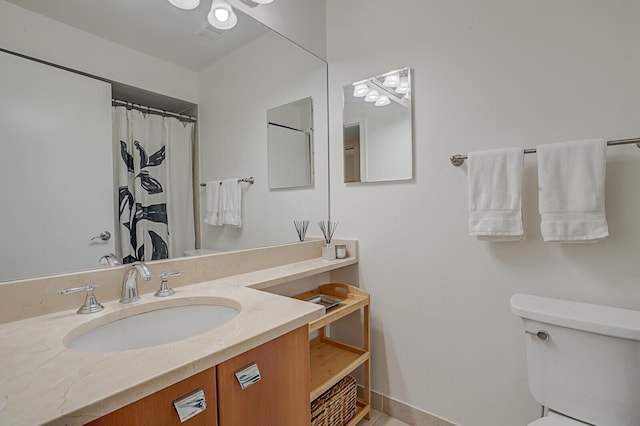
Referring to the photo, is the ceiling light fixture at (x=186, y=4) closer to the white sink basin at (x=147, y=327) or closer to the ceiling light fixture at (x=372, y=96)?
the ceiling light fixture at (x=372, y=96)

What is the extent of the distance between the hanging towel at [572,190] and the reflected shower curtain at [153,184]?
1.46 m

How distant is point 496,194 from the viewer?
1.26 m

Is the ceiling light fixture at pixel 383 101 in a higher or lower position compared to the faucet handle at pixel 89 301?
higher

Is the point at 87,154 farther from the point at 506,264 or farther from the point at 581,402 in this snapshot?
the point at 581,402

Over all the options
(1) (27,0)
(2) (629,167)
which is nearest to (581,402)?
(2) (629,167)

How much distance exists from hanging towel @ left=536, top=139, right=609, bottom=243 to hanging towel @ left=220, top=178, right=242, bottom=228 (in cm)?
132

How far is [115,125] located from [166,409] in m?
0.98

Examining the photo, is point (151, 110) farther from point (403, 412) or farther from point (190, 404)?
point (403, 412)

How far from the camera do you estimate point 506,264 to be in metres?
1.32

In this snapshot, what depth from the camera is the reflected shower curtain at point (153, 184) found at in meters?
1.12

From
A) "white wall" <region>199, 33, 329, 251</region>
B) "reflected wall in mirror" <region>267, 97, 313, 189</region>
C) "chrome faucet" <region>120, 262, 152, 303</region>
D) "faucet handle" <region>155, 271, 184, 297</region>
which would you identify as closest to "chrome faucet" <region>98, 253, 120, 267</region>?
"chrome faucet" <region>120, 262, 152, 303</region>

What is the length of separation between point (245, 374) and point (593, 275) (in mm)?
1318

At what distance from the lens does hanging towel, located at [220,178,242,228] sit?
4.70 ft

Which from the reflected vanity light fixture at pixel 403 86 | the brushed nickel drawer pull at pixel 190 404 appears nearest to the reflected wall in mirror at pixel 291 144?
the reflected vanity light fixture at pixel 403 86
